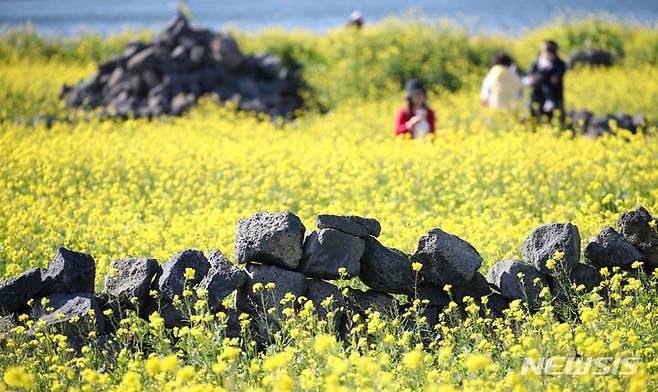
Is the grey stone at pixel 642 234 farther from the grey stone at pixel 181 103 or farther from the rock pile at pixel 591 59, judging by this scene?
the rock pile at pixel 591 59

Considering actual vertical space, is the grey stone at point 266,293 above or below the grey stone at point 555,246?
below

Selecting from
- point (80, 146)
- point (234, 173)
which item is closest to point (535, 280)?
point (234, 173)

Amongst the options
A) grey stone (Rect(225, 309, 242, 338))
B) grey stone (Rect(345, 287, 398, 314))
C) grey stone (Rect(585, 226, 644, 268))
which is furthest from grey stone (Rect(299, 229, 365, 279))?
grey stone (Rect(585, 226, 644, 268))

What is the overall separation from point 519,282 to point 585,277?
1.64ft

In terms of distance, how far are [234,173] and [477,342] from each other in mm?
5745

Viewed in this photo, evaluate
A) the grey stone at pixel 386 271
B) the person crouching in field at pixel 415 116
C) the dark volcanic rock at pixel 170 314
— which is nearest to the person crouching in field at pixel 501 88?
the person crouching in field at pixel 415 116

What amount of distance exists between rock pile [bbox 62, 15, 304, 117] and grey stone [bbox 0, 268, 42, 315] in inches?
399

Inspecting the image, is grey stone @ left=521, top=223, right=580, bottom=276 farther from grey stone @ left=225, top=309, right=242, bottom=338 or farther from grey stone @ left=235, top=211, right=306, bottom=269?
grey stone @ left=225, top=309, right=242, bottom=338

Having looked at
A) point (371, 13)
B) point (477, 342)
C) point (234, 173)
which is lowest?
point (371, 13)

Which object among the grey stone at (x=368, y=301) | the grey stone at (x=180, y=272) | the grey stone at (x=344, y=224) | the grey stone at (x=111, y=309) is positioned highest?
the grey stone at (x=344, y=224)

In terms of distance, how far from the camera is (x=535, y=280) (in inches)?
233

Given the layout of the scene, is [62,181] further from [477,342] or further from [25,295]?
[477,342]

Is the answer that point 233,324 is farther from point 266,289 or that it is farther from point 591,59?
point 591,59

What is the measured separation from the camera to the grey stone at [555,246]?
20.6 feet
